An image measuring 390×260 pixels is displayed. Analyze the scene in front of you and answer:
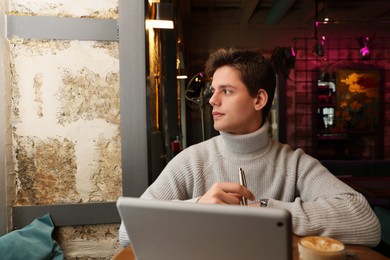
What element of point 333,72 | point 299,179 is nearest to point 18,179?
point 299,179

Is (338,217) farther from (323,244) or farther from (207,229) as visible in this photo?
(207,229)

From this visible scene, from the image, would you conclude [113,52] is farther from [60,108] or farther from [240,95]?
[240,95]

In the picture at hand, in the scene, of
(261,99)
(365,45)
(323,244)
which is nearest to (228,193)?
(323,244)

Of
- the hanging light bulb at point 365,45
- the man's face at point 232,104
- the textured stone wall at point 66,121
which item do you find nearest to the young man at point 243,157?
the man's face at point 232,104

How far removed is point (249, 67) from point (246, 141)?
35cm

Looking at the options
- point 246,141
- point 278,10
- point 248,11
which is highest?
point 248,11

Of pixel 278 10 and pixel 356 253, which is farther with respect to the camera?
pixel 278 10

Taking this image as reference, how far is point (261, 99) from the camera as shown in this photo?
164 cm

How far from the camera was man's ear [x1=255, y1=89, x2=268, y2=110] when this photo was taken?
5.36 feet

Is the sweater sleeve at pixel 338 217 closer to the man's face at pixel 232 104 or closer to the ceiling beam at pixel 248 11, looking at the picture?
the man's face at pixel 232 104

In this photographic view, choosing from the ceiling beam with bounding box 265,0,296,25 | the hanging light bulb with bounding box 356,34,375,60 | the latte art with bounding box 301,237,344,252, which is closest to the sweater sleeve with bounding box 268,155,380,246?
the latte art with bounding box 301,237,344,252

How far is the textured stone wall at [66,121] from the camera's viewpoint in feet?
6.09

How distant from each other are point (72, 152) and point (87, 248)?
0.57 m

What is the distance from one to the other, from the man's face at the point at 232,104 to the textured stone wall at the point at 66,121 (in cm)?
67
